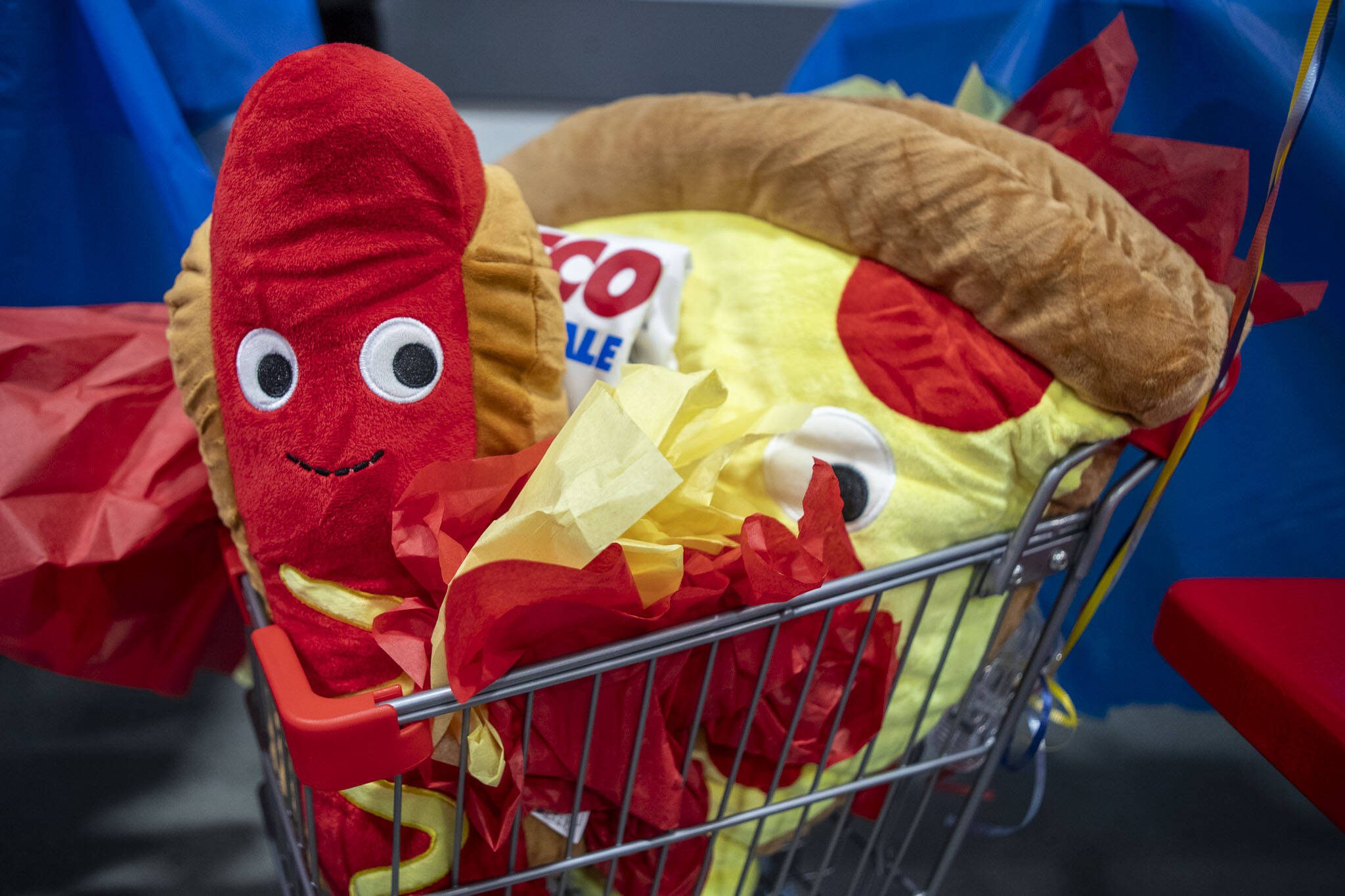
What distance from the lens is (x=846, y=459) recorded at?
23.0 inches

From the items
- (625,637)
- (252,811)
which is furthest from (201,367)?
(252,811)

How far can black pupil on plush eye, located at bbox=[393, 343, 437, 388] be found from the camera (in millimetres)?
489

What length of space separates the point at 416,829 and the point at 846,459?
1.05 ft

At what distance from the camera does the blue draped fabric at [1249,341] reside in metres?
0.65

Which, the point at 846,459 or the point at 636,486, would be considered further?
the point at 846,459

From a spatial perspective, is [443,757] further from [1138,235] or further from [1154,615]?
[1154,615]

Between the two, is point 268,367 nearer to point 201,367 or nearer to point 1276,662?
point 201,367

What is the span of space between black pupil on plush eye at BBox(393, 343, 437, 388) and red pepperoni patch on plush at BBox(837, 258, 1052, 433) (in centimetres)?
25

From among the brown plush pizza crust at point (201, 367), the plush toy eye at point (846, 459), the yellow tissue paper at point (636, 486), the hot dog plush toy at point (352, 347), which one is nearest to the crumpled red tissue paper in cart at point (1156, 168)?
the plush toy eye at point (846, 459)

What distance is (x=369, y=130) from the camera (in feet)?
1.51

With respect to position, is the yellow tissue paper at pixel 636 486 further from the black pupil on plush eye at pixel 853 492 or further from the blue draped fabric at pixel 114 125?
the blue draped fabric at pixel 114 125

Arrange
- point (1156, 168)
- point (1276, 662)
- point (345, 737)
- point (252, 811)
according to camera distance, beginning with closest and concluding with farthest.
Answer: point (345, 737) → point (1276, 662) → point (1156, 168) → point (252, 811)

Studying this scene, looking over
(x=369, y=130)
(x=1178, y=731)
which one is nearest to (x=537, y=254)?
(x=369, y=130)

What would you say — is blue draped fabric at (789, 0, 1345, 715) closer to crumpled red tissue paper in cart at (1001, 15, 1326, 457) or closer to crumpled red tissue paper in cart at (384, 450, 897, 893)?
crumpled red tissue paper in cart at (1001, 15, 1326, 457)
